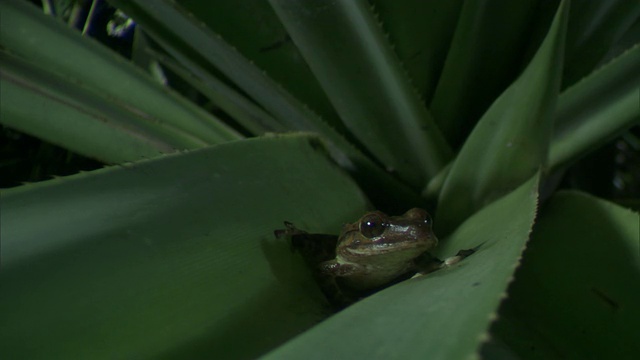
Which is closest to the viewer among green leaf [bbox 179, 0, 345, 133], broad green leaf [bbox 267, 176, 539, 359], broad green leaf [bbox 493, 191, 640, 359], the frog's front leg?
broad green leaf [bbox 267, 176, 539, 359]

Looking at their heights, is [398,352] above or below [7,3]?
below

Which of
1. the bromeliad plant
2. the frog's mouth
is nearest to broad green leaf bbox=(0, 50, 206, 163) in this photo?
the bromeliad plant

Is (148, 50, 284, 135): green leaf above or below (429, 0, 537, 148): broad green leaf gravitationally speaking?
above

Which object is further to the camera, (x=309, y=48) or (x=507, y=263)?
(x=309, y=48)

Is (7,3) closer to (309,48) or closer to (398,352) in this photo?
(309,48)

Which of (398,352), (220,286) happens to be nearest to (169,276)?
(220,286)

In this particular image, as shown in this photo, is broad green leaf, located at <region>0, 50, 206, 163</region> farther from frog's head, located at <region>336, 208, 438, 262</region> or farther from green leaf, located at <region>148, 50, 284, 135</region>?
frog's head, located at <region>336, 208, 438, 262</region>
